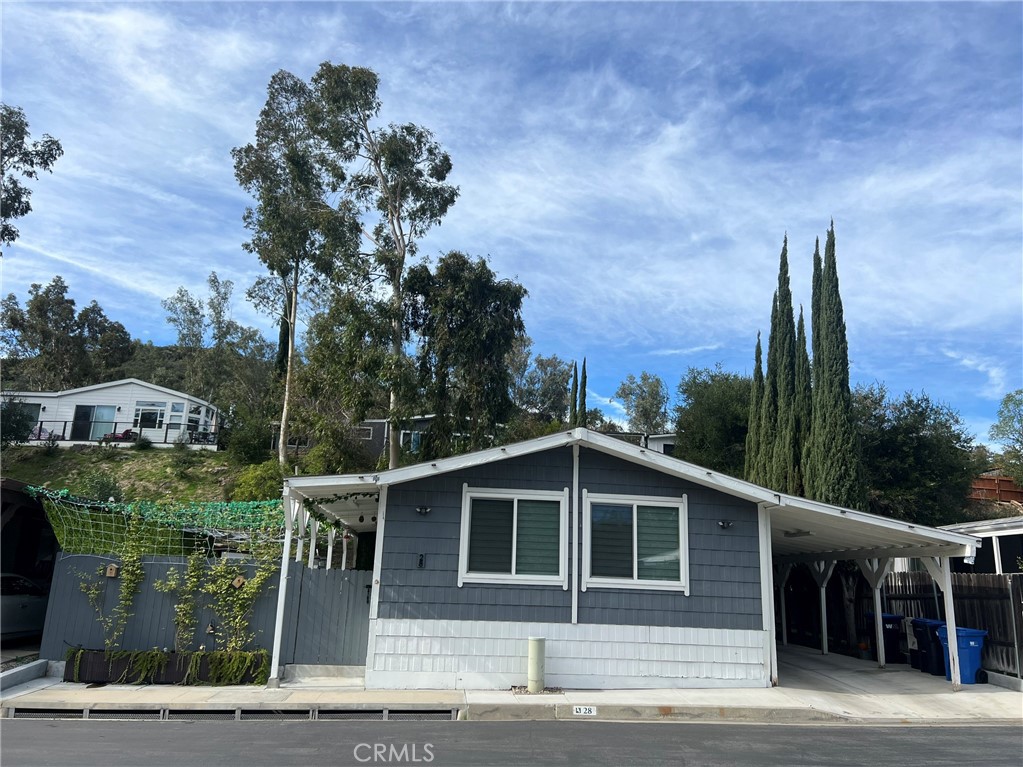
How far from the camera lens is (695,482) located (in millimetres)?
11008

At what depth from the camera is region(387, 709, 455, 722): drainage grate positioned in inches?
344

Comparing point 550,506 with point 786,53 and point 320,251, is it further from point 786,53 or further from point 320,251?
point 320,251

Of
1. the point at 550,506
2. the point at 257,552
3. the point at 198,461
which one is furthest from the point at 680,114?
the point at 198,461

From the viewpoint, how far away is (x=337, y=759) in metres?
6.72

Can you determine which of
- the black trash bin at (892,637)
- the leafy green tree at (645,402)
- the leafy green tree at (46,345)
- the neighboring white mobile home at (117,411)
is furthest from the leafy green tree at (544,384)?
the black trash bin at (892,637)

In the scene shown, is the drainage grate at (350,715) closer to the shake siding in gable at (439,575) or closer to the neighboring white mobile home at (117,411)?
the shake siding in gable at (439,575)

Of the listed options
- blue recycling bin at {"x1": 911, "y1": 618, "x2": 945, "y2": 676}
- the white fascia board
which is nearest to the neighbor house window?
the white fascia board

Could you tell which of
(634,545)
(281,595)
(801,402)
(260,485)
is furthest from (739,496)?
(260,485)

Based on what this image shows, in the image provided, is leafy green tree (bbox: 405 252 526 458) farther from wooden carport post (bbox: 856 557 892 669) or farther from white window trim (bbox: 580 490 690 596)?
wooden carport post (bbox: 856 557 892 669)

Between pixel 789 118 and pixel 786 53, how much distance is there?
219cm

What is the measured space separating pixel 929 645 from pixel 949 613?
1895 millimetres

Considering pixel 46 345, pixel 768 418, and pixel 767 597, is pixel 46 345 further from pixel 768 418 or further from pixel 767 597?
pixel 767 597

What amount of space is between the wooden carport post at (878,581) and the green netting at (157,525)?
34.5ft

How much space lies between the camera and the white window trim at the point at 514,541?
1052 cm
